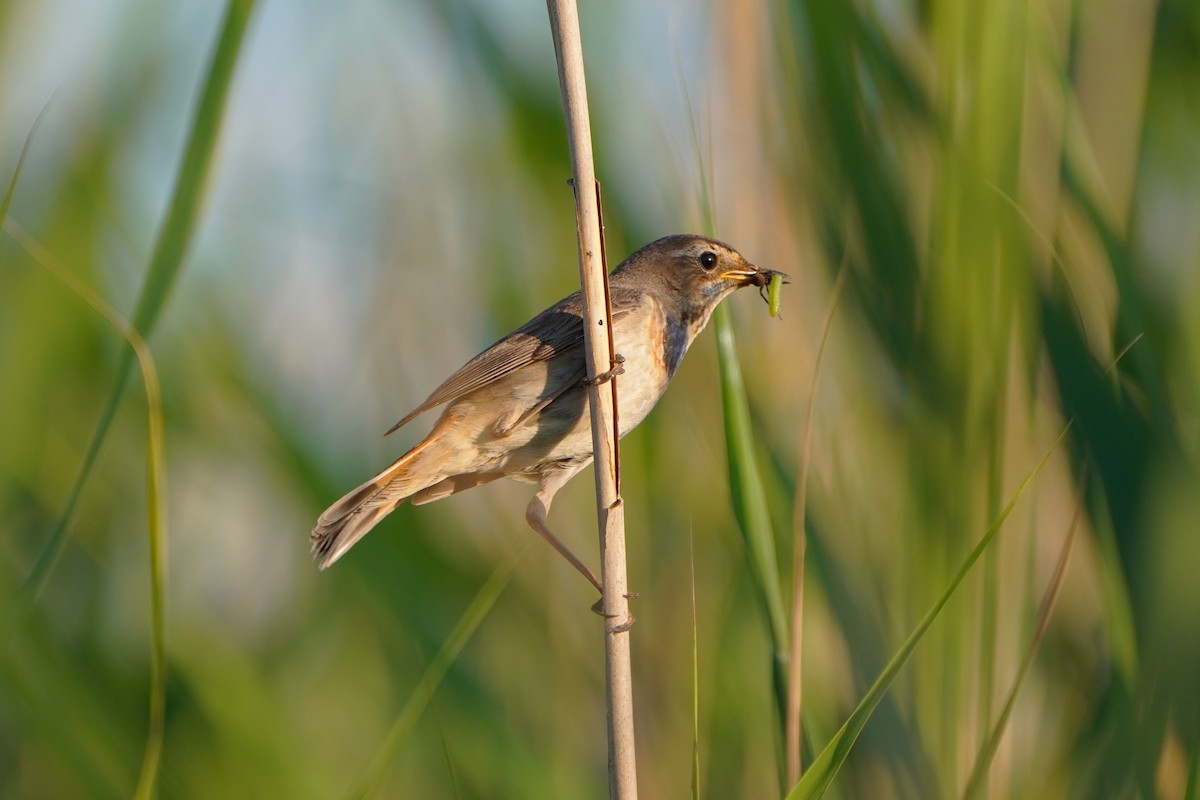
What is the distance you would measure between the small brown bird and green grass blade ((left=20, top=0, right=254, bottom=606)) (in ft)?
3.13

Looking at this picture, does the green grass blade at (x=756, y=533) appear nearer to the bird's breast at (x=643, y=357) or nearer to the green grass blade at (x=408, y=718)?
the green grass blade at (x=408, y=718)

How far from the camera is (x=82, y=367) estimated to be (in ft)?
7.41

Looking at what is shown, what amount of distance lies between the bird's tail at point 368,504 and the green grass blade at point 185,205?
593 millimetres

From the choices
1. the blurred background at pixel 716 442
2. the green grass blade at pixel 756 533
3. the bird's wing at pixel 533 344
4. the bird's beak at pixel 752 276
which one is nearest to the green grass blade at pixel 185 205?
the blurred background at pixel 716 442

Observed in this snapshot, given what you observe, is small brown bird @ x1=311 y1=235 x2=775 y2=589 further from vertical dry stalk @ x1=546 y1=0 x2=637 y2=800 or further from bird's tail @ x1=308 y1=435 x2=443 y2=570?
vertical dry stalk @ x1=546 y1=0 x2=637 y2=800

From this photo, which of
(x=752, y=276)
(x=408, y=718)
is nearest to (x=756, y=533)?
(x=408, y=718)

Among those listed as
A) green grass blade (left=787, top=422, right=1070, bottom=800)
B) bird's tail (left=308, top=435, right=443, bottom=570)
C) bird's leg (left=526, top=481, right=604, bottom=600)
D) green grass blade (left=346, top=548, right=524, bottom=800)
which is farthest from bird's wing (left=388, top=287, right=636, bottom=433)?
green grass blade (left=787, top=422, right=1070, bottom=800)

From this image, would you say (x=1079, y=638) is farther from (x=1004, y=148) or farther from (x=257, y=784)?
(x=257, y=784)

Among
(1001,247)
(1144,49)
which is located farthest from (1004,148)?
(1144,49)

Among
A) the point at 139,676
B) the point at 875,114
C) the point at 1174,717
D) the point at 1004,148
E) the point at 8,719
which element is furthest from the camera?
the point at 8,719

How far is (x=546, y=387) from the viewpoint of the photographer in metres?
2.75

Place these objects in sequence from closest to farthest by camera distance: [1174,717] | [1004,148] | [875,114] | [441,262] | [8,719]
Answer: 1. [1174,717]
2. [1004,148]
3. [875,114]
4. [8,719]
5. [441,262]

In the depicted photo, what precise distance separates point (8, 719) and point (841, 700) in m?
1.52

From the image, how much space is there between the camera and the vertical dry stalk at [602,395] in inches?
63.6
